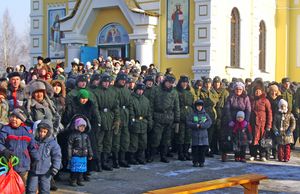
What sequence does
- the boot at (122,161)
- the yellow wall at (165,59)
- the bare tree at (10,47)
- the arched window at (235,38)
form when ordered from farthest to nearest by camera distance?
the bare tree at (10,47)
the arched window at (235,38)
the yellow wall at (165,59)
the boot at (122,161)

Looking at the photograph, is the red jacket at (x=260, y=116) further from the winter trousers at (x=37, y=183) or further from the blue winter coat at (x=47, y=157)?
the winter trousers at (x=37, y=183)

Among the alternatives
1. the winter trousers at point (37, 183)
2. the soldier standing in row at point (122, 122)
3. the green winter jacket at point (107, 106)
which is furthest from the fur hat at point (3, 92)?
the soldier standing in row at point (122, 122)

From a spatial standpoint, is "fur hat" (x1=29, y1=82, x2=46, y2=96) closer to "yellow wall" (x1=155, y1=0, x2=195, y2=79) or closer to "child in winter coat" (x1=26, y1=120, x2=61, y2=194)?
"child in winter coat" (x1=26, y1=120, x2=61, y2=194)

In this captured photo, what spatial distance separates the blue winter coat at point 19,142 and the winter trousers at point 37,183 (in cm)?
23

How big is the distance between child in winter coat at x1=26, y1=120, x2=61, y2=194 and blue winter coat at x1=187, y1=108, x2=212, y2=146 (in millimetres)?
4612

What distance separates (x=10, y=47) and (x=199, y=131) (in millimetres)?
44840

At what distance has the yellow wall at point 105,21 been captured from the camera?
75.7 ft

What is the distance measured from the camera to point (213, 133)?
13.7 m

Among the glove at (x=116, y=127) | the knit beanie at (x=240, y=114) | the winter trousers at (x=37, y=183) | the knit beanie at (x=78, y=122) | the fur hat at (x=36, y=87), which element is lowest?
the winter trousers at (x=37, y=183)

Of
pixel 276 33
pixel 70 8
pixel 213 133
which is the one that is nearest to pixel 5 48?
pixel 70 8

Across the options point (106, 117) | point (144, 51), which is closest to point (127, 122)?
point (106, 117)

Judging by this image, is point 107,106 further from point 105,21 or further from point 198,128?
point 105,21

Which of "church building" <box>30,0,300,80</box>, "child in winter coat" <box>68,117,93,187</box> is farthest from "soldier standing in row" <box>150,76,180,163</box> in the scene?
"church building" <box>30,0,300,80</box>

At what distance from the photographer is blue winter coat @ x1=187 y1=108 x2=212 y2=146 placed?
1216 cm
